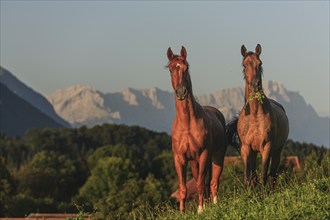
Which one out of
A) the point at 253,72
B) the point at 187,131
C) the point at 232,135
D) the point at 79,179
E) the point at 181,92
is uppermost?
the point at 253,72

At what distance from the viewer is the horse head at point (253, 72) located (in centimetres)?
1877

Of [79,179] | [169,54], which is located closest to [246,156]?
[169,54]

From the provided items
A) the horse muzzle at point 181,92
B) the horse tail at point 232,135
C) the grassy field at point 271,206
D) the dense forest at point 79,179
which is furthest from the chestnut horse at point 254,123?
the dense forest at point 79,179

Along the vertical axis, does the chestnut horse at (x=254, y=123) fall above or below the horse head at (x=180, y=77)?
below

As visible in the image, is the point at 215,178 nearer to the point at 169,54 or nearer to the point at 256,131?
the point at 256,131

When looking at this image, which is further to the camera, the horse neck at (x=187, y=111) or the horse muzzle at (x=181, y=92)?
the horse neck at (x=187, y=111)

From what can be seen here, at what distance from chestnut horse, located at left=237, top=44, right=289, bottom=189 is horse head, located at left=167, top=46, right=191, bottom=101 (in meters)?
1.73

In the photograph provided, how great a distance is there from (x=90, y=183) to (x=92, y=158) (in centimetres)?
1944

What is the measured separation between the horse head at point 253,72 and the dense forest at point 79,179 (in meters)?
35.8

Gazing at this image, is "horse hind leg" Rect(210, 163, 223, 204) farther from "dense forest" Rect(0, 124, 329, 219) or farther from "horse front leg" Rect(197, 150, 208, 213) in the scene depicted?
"dense forest" Rect(0, 124, 329, 219)

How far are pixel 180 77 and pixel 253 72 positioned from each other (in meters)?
2.05

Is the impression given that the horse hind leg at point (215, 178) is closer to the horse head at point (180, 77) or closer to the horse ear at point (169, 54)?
the horse head at point (180, 77)

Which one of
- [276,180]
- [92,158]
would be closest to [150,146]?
[92,158]

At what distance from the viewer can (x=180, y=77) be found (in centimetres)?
1816
